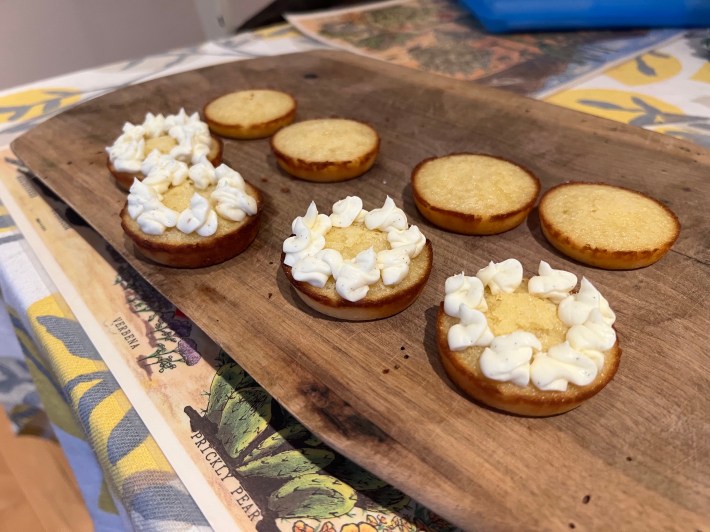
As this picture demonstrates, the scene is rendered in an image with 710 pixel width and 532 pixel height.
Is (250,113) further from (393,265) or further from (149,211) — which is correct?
(393,265)

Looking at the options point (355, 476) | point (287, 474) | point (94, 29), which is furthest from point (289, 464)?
point (94, 29)

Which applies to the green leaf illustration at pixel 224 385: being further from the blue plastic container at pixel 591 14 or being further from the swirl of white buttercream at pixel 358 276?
the blue plastic container at pixel 591 14

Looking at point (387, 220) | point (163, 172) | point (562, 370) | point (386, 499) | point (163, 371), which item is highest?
point (163, 172)

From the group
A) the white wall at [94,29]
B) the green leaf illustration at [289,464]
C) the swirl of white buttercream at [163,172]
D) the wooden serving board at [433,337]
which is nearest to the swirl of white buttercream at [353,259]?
the wooden serving board at [433,337]

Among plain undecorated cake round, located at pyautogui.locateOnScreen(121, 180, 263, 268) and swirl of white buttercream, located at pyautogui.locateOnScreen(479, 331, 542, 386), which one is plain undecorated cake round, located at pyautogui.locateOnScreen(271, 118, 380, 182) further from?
swirl of white buttercream, located at pyautogui.locateOnScreen(479, 331, 542, 386)

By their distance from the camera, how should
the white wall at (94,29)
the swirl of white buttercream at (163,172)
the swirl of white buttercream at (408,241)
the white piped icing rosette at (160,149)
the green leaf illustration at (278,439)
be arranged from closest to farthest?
the green leaf illustration at (278,439) < the swirl of white buttercream at (408,241) < the swirl of white buttercream at (163,172) < the white piped icing rosette at (160,149) < the white wall at (94,29)

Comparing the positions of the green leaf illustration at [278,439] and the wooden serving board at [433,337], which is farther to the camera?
the green leaf illustration at [278,439]
